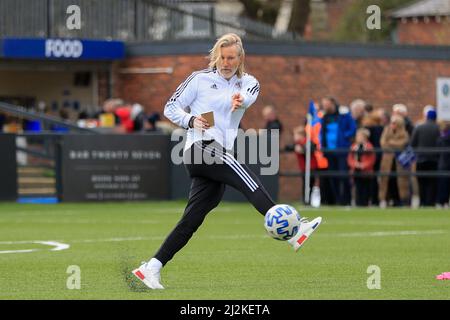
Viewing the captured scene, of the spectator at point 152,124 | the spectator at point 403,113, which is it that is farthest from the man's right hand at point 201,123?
the spectator at point 152,124

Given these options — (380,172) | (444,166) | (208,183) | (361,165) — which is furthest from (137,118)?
(208,183)

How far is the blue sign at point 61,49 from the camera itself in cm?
3181

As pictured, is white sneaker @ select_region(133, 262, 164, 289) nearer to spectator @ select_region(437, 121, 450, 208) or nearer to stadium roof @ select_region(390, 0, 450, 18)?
spectator @ select_region(437, 121, 450, 208)

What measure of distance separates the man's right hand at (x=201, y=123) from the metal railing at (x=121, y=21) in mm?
21818

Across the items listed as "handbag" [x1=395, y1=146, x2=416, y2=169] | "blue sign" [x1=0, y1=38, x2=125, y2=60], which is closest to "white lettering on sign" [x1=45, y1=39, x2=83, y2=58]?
"blue sign" [x1=0, y1=38, x2=125, y2=60]

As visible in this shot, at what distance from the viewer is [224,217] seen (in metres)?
21.4

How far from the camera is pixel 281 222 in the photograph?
1009 cm

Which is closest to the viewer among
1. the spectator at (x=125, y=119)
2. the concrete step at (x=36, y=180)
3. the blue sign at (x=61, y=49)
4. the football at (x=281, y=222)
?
the football at (x=281, y=222)

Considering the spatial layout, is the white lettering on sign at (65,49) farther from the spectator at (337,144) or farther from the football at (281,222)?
the football at (281,222)

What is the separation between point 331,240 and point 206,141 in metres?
6.30

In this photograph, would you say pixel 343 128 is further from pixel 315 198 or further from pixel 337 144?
pixel 315 198

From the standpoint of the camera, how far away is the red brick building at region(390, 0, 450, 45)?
5325 centimetres
